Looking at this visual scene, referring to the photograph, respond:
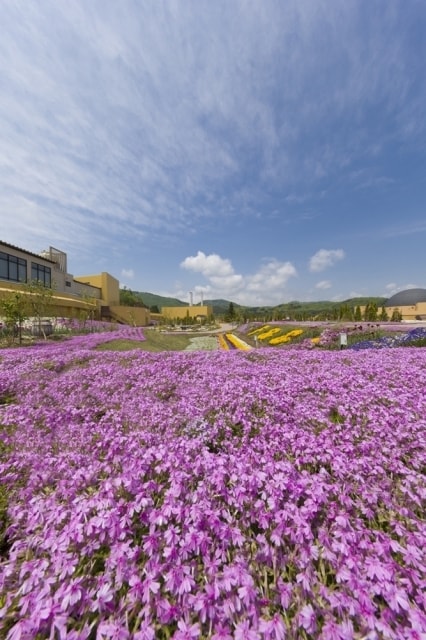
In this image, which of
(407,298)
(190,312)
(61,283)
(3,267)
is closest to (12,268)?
(3,267)

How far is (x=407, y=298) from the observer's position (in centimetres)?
10012

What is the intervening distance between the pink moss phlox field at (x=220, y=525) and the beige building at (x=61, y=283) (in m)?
23.9

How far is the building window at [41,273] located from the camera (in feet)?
107

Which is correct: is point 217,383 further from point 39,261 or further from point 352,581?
point 39,261

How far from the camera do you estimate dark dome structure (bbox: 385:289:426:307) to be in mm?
96500

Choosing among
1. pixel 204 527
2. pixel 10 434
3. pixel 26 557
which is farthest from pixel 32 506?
pixel 10 434

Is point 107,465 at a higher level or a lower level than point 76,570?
higher

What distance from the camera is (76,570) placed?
1.63m

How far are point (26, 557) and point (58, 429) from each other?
183 cm

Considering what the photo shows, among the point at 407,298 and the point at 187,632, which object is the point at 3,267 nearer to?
the point at 187,632

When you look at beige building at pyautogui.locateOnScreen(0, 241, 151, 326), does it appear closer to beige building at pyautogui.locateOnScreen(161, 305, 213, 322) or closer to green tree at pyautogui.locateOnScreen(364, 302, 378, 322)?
beige building at pyautogui.locateOnScreen(161, 305, 213, 322)

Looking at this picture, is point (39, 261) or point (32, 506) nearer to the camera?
point (32, 506)

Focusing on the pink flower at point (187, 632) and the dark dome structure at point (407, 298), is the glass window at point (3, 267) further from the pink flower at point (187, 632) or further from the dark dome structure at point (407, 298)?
the dark dome structure at point (407, 298)

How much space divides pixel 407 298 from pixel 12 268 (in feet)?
391
